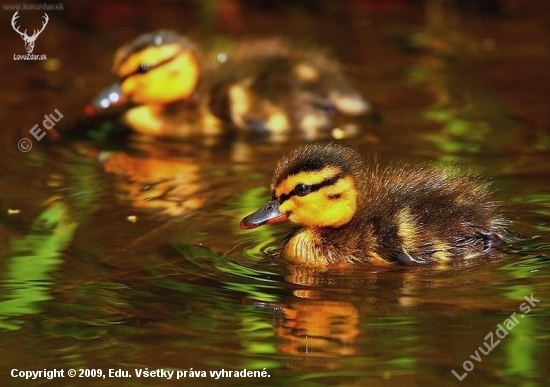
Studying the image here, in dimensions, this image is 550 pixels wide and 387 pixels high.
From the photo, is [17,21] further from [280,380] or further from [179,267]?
[280,380]

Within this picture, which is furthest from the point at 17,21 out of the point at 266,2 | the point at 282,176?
the point at 282,176

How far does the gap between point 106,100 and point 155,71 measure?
0.99ft

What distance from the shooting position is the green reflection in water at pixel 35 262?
162 inches

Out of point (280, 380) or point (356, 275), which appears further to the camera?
point (356, 275)

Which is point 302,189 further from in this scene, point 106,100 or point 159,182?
point 106,100

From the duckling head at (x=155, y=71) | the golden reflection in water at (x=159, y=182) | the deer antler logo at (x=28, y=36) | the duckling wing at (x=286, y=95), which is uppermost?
the deer antler logo at (x=28, y=36)

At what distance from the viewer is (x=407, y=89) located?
6961 millimetres

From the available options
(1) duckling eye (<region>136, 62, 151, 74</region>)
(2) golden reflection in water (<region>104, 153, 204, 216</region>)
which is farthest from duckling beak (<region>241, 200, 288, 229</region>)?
(1) duckling eye (<region>136, 62, 151, 74</region>)

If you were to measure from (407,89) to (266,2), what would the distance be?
217cm

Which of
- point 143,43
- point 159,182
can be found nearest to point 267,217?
point 159,182

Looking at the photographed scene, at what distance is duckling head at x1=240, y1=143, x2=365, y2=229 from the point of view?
14.7 feet

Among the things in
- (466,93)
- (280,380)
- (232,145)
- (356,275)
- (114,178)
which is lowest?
(280,380)

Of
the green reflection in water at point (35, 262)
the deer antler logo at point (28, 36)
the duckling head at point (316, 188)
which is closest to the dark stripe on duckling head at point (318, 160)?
the duckling head at point (316, 188)

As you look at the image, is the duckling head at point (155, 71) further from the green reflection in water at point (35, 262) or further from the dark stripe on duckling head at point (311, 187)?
the dark stripe on duckling head at point (311, 187)
